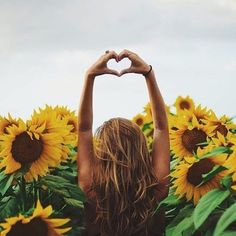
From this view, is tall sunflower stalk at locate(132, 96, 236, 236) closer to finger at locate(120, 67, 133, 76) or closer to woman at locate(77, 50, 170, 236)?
woman at locate(77, 50, 170, 236)

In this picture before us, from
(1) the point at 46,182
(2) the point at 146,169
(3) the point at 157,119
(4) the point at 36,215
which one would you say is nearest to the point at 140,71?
(3) the point at 157,119

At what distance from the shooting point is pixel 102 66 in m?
3.57

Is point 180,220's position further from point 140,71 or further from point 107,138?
point 140,71

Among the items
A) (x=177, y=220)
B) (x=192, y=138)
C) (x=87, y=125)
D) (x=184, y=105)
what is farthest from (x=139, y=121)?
(x=177, y=220)

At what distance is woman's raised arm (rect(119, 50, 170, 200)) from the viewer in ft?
11.8

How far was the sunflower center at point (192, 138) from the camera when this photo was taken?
13.0ft

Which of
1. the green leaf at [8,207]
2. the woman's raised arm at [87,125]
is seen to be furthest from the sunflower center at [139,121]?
the green leaf at [8,207]

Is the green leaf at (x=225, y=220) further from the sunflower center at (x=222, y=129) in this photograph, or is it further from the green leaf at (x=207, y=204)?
the sunflower center at (x=222, y=129)

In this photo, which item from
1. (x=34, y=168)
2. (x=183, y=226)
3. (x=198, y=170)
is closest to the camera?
(x=183, y=226)

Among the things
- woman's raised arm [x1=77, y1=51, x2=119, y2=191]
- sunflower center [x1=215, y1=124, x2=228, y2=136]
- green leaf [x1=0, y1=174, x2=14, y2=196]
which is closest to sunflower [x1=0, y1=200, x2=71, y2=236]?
green leaf [x1=0, y1=174, x2=14, y2=196]

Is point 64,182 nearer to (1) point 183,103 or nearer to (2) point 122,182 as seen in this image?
(2) point 122,182

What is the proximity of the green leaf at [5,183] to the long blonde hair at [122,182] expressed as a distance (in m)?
0.47

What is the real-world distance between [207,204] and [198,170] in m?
0.60

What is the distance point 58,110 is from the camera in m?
5.20
